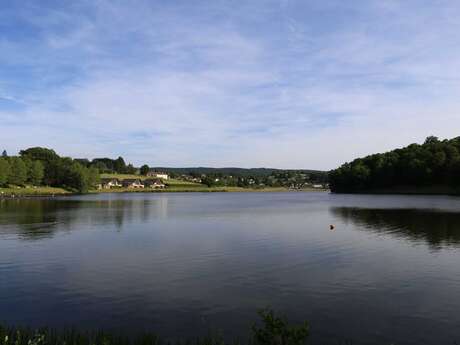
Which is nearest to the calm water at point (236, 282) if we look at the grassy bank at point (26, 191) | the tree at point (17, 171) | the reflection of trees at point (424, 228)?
the reflection of trees at point (424, 228)

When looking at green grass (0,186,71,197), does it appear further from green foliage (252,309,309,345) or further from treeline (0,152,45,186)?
green foliage (252,309,309,345)

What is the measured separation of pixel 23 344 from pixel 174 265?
19.2 meters

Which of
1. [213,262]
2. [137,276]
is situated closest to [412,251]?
[213,262]

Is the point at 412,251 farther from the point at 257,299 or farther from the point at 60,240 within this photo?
the point at 60,240

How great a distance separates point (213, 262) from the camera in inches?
1336

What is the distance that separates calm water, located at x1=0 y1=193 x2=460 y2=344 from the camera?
19.7 metres

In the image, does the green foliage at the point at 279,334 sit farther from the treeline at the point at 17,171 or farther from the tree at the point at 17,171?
the tree at the point at 17,171

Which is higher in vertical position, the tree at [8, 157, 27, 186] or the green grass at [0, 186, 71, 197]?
the tree at [8, 157, 27, 186]

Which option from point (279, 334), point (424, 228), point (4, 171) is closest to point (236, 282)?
point (279, 334)

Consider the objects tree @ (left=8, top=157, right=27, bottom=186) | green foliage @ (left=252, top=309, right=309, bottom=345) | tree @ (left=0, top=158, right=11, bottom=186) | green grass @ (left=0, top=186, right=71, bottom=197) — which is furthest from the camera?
tree @ (left=8, top=157, right=27, bottom=186)

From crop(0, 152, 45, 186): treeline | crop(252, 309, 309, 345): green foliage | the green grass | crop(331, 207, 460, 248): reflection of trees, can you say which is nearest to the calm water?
crop(331, 207, 460, 248): reflection of trees

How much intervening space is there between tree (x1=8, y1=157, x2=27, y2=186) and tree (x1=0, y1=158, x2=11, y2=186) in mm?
3130

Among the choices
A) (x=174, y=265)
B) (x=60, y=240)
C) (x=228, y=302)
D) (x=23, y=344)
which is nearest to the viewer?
(x=23, y=344)

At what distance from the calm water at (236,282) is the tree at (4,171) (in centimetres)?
13894
